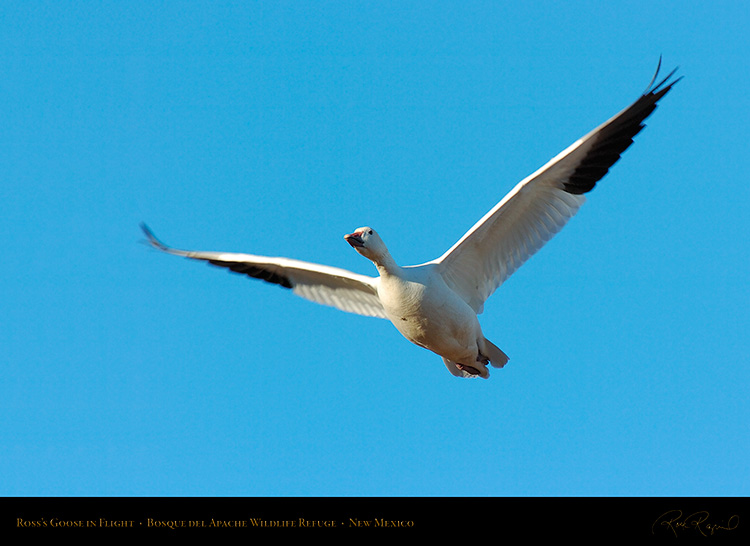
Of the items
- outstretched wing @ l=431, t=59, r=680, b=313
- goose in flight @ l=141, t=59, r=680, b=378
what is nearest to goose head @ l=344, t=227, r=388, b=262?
goose in flight @ l=141, t=59, r=680, b=378

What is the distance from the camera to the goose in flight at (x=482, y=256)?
1134 centimetres

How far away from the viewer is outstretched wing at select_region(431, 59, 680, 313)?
11227 millimetres

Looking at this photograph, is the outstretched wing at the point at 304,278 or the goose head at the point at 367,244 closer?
the goose head at the point at 367,244

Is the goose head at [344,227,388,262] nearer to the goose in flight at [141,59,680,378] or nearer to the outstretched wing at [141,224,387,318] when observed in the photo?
the goose in flight at [141,59,680,378]

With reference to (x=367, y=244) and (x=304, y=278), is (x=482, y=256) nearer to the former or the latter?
(x=367, y=244)

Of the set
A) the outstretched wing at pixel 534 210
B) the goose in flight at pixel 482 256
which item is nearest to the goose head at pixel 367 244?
the goose in flight at pixel 482 256

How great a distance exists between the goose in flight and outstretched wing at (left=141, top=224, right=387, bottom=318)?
0.22m

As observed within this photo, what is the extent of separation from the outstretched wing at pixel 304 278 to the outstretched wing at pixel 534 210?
4.76ft

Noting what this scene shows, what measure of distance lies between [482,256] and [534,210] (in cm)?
97

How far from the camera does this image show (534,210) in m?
12.0

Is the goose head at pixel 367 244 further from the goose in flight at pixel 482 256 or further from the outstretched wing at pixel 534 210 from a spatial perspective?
the outstretched wing at pixel 534 210

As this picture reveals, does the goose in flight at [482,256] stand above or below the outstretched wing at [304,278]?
below
